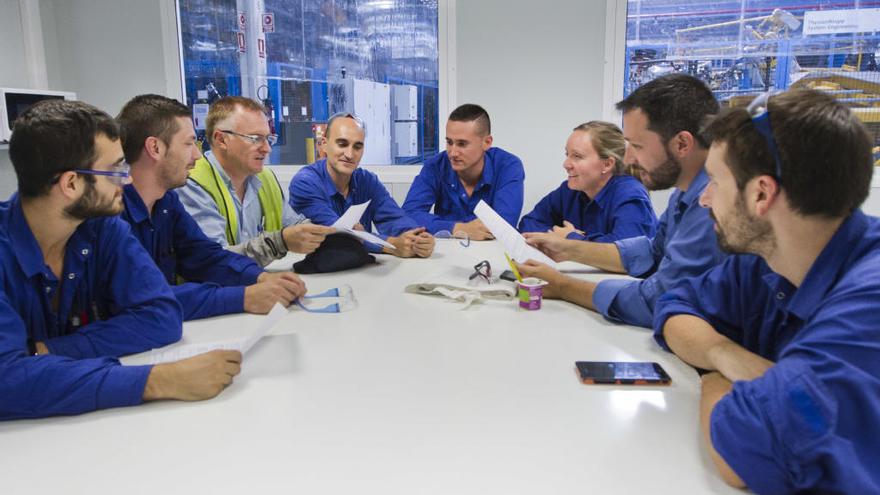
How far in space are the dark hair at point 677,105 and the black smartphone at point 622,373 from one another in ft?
2.57

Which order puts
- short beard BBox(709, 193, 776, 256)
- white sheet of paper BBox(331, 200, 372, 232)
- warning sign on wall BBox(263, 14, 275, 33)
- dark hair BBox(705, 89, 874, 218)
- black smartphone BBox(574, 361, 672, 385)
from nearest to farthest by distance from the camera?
dark hair BBox(705, 89, 874, 218), short beard BBox(709, 193, 776, 256), black smartphone BBox(574, 361, 672, 385), white sheet of paper BBox(331, 200, 372, 232), warning sign on wall BBox(263, 14, 275, 33)

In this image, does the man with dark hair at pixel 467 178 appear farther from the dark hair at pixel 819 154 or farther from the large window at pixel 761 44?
the dark hair at pixel 819 154

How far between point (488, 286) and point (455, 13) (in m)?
2.93

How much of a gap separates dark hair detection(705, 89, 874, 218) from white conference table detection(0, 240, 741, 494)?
1.45 ft

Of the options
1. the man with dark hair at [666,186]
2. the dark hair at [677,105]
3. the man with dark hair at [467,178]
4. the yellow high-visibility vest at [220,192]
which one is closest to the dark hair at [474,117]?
the man with dark hair at [467,178]

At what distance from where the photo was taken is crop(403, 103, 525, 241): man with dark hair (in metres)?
3.38

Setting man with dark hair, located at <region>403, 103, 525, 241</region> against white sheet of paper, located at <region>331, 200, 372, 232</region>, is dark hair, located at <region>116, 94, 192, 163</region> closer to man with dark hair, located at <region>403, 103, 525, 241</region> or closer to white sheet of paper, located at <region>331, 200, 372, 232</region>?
white sheet of paper, located at <region>331, 200, 372, 232</region>

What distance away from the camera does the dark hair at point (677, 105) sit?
A: 1.76m

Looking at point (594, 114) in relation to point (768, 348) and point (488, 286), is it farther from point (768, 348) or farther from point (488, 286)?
point (768, 348)

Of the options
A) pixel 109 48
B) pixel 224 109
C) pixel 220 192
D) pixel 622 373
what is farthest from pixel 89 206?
pixel 109 48

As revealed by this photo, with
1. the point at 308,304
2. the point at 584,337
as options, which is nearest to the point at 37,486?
the point at 308,304

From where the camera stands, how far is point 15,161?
1.28m

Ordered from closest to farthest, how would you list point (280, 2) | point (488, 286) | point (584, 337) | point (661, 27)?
1. point (584, 337)
2. point (488, 286)
3. point (661, 27)
4. point (280, 2)

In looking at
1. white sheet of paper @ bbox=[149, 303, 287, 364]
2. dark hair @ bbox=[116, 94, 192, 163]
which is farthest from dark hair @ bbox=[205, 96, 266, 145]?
white sheet of paper @ bbox=[149, 303, 287, 364]
